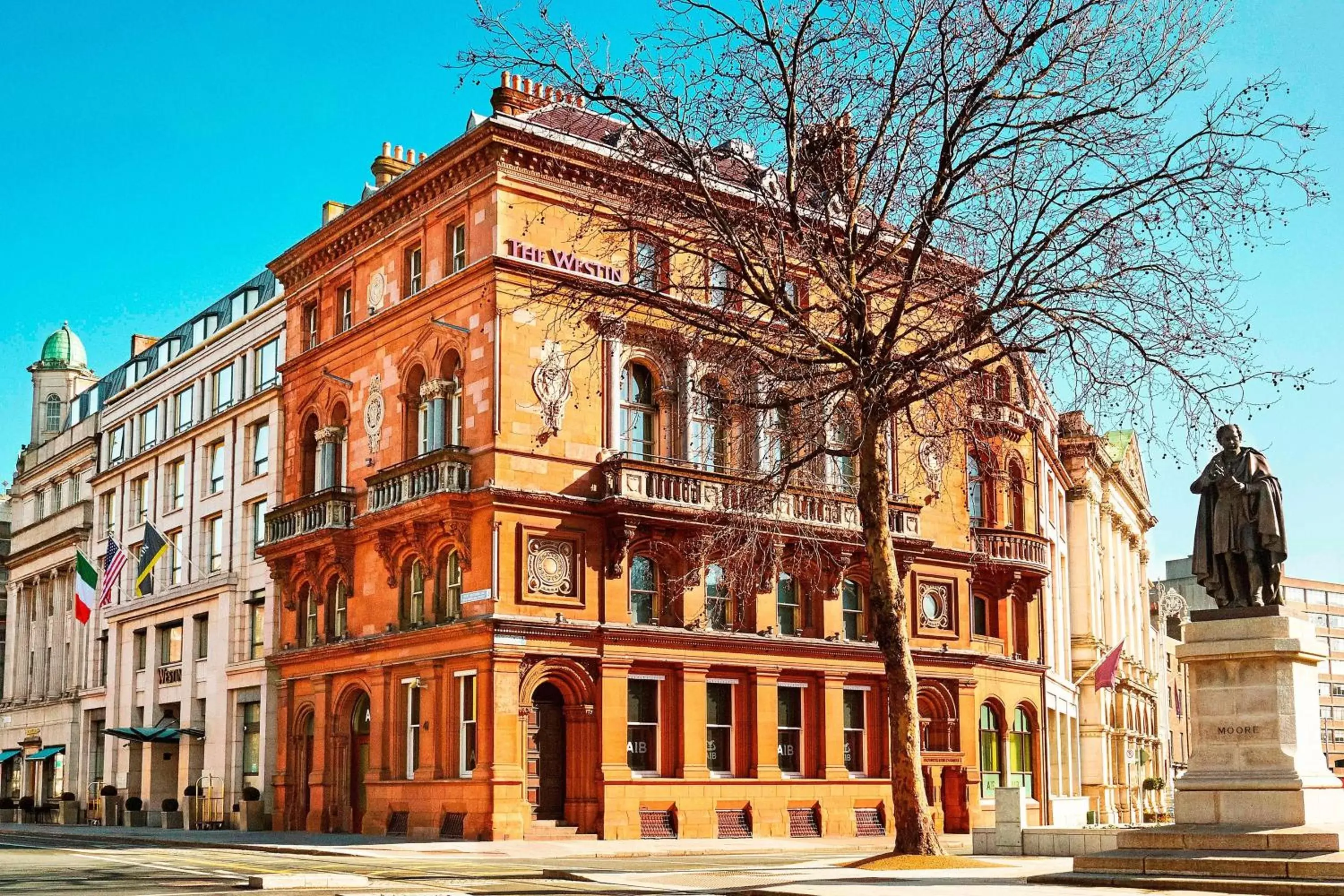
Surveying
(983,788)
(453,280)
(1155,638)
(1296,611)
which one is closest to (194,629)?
(453,280)

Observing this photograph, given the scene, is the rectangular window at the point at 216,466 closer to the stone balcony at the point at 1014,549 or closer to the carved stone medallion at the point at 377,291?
the carved stone medallion at the point at 377,291

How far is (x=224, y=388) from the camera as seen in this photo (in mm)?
56625

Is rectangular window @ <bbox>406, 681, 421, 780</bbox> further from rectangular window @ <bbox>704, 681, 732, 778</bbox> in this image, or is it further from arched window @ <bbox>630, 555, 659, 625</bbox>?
rectangular window @ <bbox>704, 681, 732, 778</bbox>

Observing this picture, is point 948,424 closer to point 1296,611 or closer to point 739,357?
point 739,357

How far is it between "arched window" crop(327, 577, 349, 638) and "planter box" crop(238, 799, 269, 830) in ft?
21.8

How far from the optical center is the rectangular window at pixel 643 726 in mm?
39562

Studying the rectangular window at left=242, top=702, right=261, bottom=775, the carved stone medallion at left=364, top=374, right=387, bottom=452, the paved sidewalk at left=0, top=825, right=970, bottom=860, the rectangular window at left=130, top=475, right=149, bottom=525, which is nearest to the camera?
the paved sidewalk at left=0, top=825, right=970, bottom=860

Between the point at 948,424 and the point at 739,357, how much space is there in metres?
3.70

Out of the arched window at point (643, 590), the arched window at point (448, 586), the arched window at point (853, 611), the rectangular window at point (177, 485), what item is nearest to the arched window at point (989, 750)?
the arched window at point (853, 611)

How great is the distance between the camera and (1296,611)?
2480 centimetres

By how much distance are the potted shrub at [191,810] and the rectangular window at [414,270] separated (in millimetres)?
20843

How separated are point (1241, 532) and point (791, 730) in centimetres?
2405

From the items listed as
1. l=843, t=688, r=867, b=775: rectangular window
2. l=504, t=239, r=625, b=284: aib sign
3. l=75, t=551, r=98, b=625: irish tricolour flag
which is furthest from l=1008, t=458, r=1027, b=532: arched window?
l=75, t=551, r=98, b=625: irish tricolour flag

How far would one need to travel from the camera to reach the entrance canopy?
5384cm
